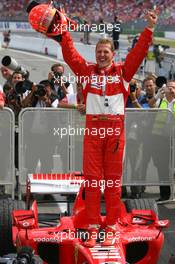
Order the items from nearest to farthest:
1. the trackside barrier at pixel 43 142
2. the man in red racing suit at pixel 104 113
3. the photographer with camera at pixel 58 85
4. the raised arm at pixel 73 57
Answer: the man in red racing suit at pixel 104 113, the raised arm at pixel 73 57, the trackside barrier at pixel 43 142, the photographer with camera at pixel 58 85

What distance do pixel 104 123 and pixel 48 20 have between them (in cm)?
87

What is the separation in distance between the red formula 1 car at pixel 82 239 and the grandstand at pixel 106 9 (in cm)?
3523

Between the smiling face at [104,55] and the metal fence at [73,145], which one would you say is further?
the metal fence at [73,145]

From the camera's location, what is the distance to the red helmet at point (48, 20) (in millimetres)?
5023

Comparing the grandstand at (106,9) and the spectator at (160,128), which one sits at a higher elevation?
the grandstand at (106,9)

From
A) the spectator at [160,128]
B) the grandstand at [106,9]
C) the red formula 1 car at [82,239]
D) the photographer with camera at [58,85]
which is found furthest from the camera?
the grandstand at [106,9]

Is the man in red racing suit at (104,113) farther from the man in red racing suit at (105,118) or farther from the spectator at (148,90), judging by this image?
the spectator at (148,90)

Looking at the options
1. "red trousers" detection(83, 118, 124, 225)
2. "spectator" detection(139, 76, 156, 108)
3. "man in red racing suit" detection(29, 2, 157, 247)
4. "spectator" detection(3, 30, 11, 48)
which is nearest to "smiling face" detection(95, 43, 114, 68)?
"man in red racing suit" detection(29, 2, 157, 247)

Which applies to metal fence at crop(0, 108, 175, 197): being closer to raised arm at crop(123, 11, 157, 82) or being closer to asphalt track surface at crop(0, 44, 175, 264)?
asphalt track surface at crop(0, 44, 175, 264)

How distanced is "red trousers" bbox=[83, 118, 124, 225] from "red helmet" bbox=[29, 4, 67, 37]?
2.36ft

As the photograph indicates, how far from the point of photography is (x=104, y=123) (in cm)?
510

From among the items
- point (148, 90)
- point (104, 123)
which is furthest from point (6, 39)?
point (104, 123)

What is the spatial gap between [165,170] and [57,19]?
361 cm

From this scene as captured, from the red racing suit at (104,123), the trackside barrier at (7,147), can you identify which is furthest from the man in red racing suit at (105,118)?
the trackside barrier at (7,147)
